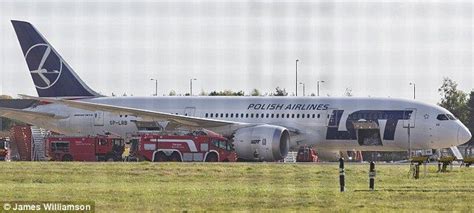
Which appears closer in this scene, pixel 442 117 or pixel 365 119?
pixel 442 117

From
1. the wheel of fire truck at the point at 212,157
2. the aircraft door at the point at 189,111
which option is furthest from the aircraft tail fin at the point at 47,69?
the wheel of fire truck at the point at 212,157

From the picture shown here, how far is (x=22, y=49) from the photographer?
7438cm

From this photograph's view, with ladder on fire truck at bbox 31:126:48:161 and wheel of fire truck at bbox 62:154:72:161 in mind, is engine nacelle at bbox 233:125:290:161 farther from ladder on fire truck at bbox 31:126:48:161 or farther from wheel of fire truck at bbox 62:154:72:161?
ladder on fire truck at bbox 31:126:48:161

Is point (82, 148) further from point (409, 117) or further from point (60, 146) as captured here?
point (409, 117)

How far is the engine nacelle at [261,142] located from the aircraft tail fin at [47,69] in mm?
13419

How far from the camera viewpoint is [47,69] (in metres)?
73.5

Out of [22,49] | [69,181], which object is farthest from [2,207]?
[22,49]

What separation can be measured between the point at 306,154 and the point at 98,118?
1253cm

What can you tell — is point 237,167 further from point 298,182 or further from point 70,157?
point 70,157

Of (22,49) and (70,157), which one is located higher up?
(22,49)

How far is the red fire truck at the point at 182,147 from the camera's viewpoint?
6347cm

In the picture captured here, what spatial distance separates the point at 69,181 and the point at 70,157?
26425 mm

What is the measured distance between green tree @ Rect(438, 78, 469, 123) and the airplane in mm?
51522

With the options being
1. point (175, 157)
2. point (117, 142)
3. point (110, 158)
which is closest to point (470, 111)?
point (117, 142)
